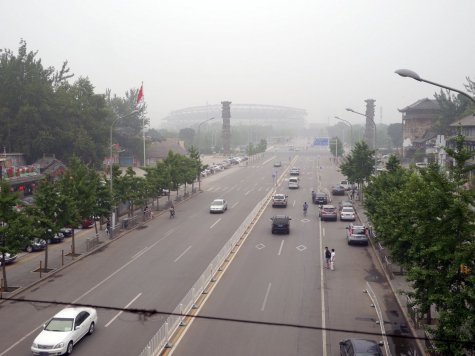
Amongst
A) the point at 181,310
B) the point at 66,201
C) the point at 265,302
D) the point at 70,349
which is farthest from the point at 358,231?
the point at 70,349

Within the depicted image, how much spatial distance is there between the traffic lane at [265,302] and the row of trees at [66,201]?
11.0 metres

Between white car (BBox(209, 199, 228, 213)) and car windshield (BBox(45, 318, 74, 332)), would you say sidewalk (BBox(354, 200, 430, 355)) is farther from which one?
white car (BBox(209, 199, 228, 213))

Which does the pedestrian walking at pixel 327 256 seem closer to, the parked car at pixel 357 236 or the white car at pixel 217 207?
the parked car at pixel 357 236

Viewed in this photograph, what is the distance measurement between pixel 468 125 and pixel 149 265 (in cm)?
5467

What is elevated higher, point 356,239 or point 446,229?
point 446,229

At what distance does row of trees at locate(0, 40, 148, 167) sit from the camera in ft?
252

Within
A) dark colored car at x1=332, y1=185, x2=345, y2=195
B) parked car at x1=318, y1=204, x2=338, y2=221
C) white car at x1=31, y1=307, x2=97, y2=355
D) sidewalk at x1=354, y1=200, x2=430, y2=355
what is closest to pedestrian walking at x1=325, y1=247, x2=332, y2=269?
sidewalk at x1=354, y1=200, x2=430, y2=355

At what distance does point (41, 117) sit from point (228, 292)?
203 ft

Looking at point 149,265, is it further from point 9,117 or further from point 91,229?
point 9,117

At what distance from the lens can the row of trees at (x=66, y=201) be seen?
90.8ft

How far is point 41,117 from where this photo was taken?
7856 cm

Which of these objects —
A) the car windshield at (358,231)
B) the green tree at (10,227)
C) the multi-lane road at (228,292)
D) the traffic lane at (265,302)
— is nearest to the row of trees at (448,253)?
the multi-lane road at (228,292)

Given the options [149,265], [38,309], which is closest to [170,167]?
[149,265]

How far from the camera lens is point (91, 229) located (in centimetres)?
4588
